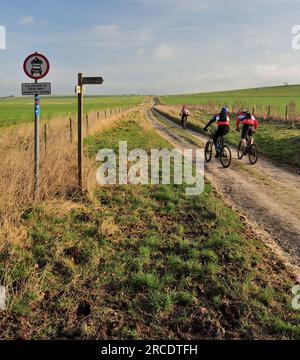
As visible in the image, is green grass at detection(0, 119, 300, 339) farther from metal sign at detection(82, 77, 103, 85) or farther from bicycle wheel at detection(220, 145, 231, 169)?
bicycle wheel at detection(220, 145, 231, 169)

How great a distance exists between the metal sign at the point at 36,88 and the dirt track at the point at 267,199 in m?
4.67

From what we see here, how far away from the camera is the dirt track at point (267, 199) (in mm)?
Answer: 6484

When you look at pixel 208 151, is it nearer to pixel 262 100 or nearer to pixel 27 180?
pixel 27 180

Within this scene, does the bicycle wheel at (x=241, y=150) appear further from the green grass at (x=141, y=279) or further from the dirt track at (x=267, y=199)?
the green grass at (x=141, y=279)

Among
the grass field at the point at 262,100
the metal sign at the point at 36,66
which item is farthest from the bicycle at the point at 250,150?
the grass field at the point at 262,100

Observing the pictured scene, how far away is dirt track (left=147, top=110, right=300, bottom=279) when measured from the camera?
648 cm

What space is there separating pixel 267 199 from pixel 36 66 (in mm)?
5949

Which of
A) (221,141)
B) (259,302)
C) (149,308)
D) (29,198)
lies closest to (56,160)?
(29,198)

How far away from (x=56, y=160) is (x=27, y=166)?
3.56 feet

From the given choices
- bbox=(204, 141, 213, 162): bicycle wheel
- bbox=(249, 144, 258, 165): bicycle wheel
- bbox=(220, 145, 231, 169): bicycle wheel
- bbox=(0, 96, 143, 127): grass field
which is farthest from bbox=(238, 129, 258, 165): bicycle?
bbox=(0, 96, 143, 127): grass field

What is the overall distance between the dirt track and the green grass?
37 cm

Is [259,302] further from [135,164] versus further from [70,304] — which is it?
[135,164]

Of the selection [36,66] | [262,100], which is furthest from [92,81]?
[262,100]

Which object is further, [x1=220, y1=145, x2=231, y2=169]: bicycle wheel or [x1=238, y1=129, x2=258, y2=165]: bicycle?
[x1=238, y1=129, x2=258, y2=165]: bicycle
